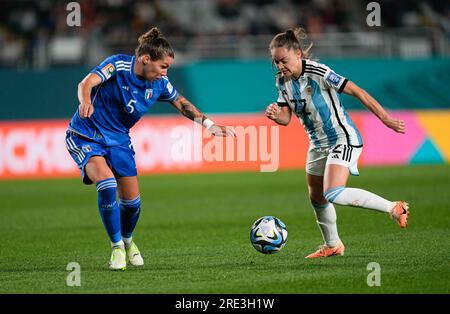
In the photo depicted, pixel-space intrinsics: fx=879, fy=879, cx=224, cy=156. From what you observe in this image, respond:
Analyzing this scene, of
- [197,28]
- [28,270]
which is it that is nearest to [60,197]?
[28,270]

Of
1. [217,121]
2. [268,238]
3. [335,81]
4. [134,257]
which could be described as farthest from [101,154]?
[217,121]

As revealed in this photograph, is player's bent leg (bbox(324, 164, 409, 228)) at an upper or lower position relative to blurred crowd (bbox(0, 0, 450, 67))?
lower

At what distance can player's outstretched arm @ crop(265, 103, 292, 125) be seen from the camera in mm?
8398

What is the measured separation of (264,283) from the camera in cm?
709

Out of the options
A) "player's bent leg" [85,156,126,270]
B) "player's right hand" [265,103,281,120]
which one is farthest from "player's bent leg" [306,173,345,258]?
"player's bent leg" [85,156,126,270]

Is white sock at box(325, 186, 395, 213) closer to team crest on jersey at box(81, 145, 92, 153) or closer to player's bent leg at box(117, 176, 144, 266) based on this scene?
player's bent leg at box(117, 176, 144, 266)

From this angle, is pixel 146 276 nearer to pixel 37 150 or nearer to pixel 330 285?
pixel 330 285

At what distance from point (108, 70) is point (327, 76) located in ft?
6.67

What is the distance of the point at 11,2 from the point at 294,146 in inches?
399

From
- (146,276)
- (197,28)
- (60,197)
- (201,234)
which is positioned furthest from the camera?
(197,28)

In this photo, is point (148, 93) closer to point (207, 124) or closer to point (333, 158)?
point (207, 124)

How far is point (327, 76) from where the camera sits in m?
8.21

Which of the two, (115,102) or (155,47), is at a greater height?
(155,47)

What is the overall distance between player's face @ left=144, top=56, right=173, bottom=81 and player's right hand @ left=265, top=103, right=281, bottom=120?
1.06 m
